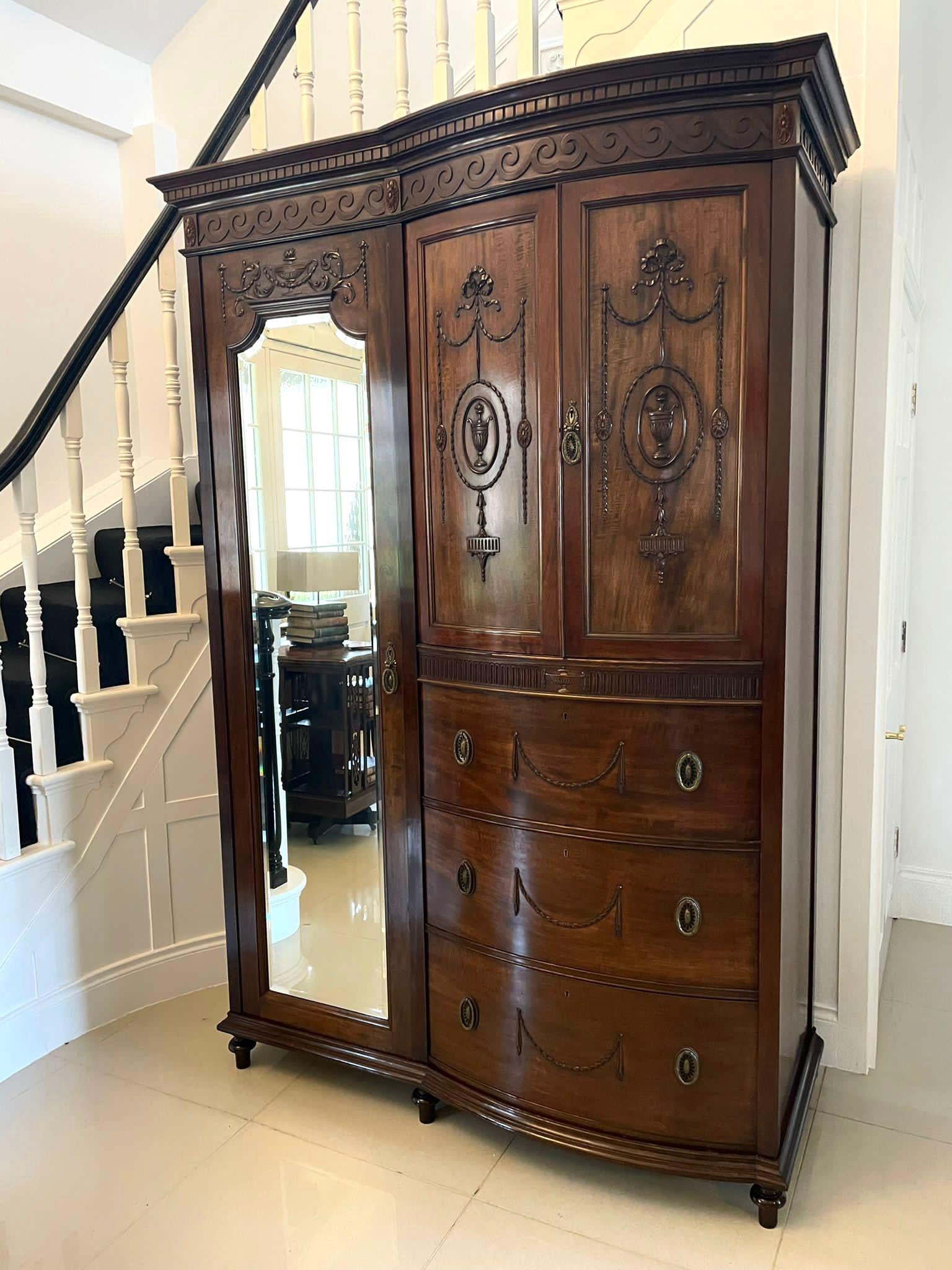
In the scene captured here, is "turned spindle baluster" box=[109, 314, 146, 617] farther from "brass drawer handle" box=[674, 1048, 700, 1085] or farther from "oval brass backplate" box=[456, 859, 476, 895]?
"brass drawer handle" box=[674, 1048, 700, 1085]

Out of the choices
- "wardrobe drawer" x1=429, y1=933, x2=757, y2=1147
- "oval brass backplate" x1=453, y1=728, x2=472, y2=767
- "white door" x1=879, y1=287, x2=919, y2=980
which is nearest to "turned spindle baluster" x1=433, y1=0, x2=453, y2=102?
"white door" x1=879, y1=287, x2=919, y2=980

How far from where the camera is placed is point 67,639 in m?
2.95

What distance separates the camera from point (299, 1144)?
2078 millimetres

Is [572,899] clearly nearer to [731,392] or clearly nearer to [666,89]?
[731,392]

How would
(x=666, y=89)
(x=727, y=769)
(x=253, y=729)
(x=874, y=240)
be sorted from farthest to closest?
(x=253, y=729) < (x=874, y=240) < (x=727, y=769) < (x=666, y=89)

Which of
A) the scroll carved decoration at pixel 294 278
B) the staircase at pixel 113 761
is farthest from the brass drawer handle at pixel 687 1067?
the scroll carved decoration at pixel 294 278

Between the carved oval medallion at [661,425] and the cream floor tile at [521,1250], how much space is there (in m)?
1.50

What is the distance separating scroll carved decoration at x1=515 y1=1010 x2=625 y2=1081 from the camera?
1832 mm

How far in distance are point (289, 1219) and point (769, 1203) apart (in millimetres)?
962

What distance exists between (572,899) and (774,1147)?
61 cm

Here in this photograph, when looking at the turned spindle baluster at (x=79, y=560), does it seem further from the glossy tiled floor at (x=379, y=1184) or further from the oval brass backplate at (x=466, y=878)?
the oval brass backplate at (x=466, y=878)

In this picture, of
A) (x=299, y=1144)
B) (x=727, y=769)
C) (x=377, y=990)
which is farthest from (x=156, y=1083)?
(x=727, y=769)

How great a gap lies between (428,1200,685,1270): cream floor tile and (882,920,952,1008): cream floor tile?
4.13ft

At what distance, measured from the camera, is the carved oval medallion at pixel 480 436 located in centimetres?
181
